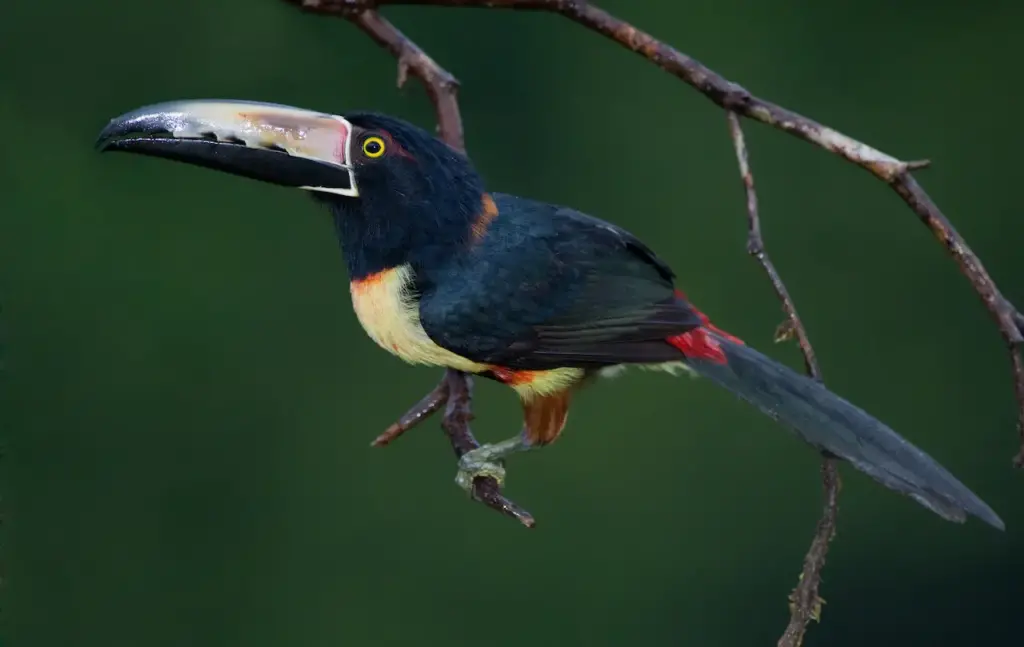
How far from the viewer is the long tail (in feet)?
4.02

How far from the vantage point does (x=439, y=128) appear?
1.70m

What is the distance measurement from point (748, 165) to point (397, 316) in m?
0.44

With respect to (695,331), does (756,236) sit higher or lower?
higher

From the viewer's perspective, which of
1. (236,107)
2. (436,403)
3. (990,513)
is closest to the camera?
(990,513)

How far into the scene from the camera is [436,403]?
5.63ft

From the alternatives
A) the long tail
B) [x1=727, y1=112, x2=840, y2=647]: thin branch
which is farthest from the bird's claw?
[x1=727, y1=112, x2=840, y2=647]: thin branch

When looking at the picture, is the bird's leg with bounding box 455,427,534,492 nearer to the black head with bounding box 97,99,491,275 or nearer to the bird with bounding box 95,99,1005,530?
the bird with bounding box 95,99,1005,530

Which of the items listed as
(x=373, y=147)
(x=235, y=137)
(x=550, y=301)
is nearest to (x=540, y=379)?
(x=550, y=301)

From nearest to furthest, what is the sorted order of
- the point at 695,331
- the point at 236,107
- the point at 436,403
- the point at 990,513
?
the point at 990,513, the point at 236,107, the point at 695,331, the point at 436,403

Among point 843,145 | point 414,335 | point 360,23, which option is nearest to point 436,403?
point 414,335

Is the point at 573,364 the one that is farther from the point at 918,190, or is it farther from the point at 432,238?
the point at 918,190

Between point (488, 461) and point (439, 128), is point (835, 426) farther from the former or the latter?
point (439, 128)

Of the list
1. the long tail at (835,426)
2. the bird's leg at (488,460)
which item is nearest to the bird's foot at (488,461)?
the bird's leg at (488,460)

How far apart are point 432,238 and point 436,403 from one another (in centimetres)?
40
